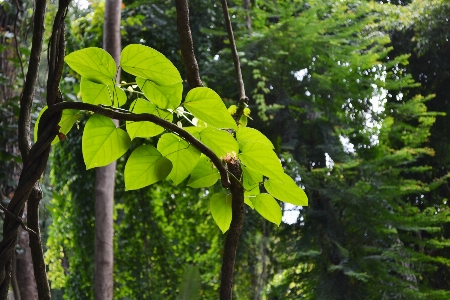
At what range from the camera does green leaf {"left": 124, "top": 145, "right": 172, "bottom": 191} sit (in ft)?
1.00

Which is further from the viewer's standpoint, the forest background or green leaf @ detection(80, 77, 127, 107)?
the forest background

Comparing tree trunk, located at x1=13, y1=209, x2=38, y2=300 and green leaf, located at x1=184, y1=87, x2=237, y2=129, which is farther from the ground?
tree trunk, located at x1=13, y1=209, x2=38, y2=300

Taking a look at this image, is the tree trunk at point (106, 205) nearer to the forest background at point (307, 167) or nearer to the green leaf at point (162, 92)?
the forest background at point (307, 167)

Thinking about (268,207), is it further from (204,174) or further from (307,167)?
(307,167)

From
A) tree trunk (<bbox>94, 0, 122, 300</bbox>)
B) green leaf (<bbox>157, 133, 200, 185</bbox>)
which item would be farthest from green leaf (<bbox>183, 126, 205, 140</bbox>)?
tree trunk (<bbox>94, 0, 122, 300</bbox>)

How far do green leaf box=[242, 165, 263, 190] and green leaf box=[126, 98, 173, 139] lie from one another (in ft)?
0.19

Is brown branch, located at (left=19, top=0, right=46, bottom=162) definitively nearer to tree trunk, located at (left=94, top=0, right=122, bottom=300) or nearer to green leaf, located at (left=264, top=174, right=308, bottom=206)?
green leaf, located at (left=264, top=174, right=308, bottom=206)

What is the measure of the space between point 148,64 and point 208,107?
1.5 inches

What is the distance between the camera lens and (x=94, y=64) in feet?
0.85

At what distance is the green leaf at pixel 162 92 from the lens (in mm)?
271

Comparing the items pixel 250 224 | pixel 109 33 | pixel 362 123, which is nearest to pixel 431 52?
pixel 362 123

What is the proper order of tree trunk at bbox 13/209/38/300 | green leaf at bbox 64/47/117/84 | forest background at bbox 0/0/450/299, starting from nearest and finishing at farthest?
green leaf at bbox 64/47/117/84, tree trunk at bbox 13/209/38/300, forest background at bbox 0/0/450/299

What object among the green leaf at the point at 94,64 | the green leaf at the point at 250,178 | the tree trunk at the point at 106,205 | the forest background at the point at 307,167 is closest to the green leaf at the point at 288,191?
the green leaf at the point at 250,178

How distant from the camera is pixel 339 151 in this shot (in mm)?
2574
